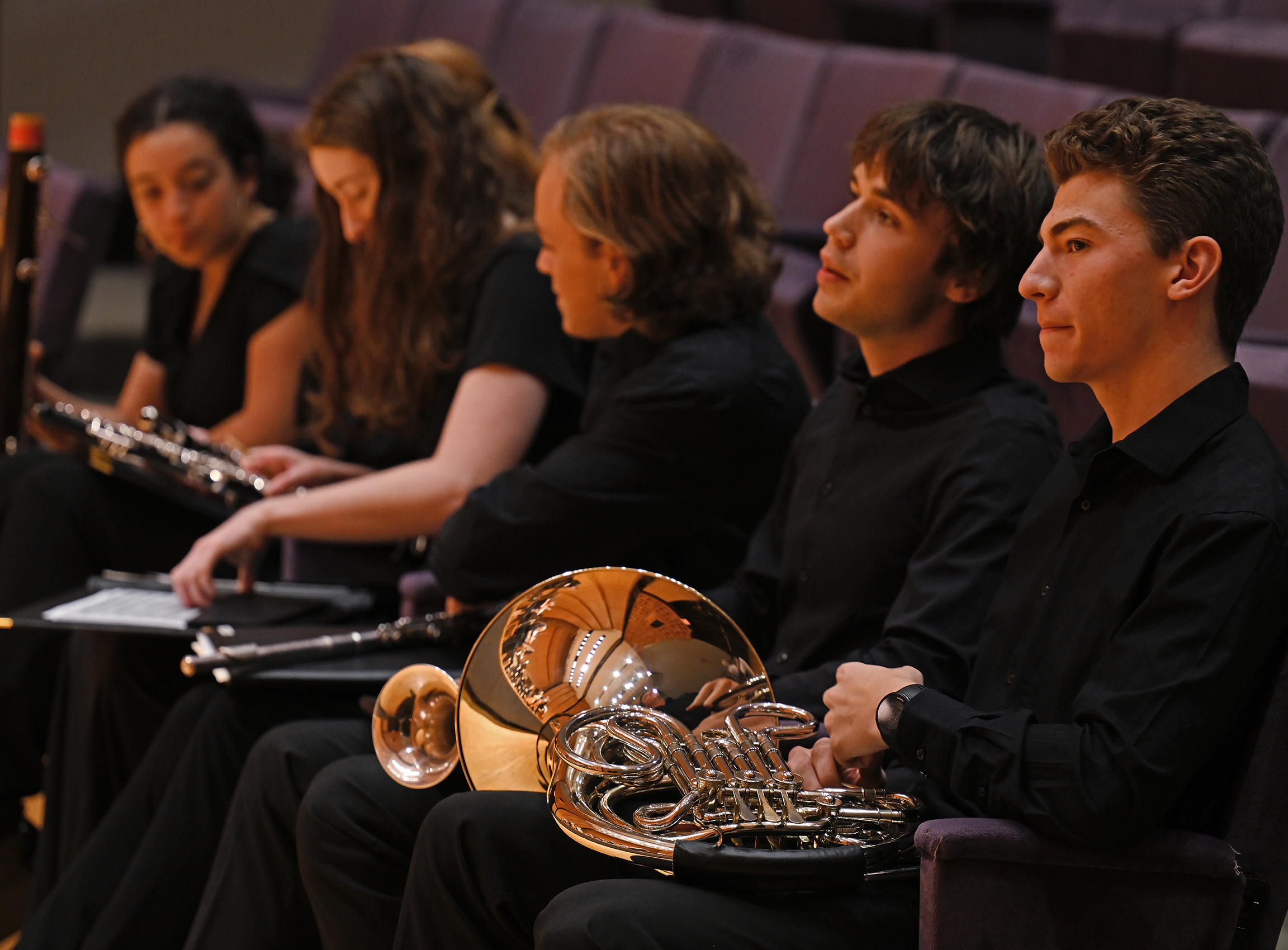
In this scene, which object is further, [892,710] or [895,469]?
[895,469]

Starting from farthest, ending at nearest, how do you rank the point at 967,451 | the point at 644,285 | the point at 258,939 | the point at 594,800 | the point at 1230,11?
the point at 1230,11 → the point at 644,285 → the point at 258,939 → the point at 967,451 → the point at 594,800

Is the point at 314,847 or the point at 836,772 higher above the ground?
the point at 836,772

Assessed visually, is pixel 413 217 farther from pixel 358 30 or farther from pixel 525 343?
pixel 358 30

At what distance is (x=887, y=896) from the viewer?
95 centimetres

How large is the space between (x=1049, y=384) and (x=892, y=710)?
954 millimetres

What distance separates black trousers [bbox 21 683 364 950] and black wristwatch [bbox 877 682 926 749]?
68 centimetres

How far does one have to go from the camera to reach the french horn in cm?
94

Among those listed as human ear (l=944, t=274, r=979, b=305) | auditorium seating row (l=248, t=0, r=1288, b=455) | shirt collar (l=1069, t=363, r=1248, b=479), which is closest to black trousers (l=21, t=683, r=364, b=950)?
human ear (l=944, t=274, r=979, b=305)

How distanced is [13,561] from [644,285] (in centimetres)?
87

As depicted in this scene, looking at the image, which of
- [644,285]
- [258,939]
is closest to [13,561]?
[258,939]

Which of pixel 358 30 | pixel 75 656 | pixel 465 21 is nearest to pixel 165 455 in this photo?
pixel 75 656

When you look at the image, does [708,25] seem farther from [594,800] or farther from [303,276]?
[594,800]

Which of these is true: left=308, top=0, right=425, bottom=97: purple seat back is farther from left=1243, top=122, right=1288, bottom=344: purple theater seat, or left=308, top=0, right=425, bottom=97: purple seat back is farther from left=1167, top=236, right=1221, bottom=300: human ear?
left=1167, top=236, right=1221, bottom=300: human ear

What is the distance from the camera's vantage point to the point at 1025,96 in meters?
2.26
